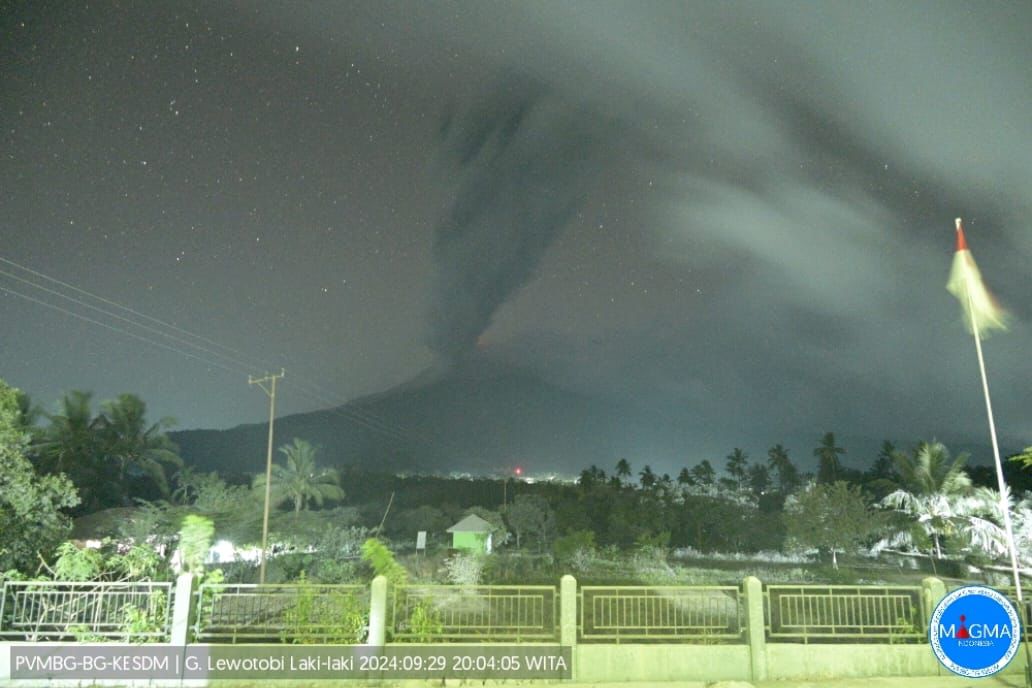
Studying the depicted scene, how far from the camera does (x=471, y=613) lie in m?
12.3

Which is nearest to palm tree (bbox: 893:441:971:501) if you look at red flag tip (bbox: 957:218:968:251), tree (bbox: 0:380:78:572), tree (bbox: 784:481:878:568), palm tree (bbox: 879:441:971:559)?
palm tree (bbox: 879:441:971:559)

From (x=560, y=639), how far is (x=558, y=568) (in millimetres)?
20987

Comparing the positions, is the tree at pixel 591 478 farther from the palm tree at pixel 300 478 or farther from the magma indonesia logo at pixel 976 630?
the magma indonesia logo at pixel 976 630

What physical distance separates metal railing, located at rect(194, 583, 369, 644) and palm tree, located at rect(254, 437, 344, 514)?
107 ft

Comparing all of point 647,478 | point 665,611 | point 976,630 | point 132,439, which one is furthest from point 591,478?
point 976,630

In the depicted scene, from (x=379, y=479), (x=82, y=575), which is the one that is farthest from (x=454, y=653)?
(x=379, y=479)

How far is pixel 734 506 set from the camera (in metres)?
46.7

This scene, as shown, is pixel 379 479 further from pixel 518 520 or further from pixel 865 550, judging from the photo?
pixel 865 550

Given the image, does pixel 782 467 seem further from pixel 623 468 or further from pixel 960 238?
pixel 960 238

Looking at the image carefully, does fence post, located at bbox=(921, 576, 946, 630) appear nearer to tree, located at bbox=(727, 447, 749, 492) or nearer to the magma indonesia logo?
the magma indonesia logo

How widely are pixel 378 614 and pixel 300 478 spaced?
115 ft

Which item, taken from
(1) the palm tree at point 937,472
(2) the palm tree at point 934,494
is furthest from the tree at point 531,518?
(1) the palm tree at point 937,472

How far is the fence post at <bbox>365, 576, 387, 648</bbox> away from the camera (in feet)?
36.9

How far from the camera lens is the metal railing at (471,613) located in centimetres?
1145
